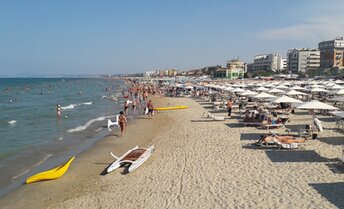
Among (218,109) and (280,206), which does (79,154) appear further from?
(218,109)

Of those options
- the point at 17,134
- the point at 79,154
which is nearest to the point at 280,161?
the point at 79,154

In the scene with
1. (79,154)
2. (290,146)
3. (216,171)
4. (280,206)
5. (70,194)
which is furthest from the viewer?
(79,154)

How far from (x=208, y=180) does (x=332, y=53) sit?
121 m

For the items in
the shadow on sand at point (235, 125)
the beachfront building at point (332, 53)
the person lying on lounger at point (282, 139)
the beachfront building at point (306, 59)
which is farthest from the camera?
the beachfront building at point (306, 59)

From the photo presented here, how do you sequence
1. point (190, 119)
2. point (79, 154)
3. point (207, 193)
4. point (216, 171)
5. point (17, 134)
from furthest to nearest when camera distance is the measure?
point (190, 119) → point (17, 134) → point (79, 154) → point (216, 171) → point (207, 193)

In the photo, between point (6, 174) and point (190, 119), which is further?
point (190, 119)

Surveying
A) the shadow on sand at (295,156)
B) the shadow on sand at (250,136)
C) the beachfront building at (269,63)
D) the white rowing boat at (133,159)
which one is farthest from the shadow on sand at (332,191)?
the beachfront building at (269,63)

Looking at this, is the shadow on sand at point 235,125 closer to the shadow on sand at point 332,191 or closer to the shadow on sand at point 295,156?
the shadow on sand at point 295,156

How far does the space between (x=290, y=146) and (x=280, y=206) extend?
4.82m

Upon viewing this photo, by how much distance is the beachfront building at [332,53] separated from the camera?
116 meters

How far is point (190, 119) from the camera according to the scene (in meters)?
21.2

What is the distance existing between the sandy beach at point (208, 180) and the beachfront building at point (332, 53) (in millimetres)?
107216

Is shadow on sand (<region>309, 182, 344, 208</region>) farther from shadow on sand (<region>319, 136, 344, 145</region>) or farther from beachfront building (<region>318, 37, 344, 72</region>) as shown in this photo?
beachfront building (<region>318, 37, 344, 72</region>)

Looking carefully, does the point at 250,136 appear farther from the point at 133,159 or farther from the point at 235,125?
the point at 133,159
